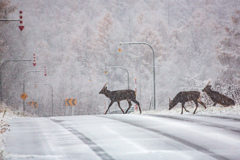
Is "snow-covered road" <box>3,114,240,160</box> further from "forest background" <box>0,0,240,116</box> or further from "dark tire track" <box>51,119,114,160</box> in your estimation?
"forest background" <box>0,0,240,116</box>

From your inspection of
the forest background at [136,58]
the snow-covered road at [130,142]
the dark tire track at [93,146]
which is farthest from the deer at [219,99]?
the forest background at [136,58]

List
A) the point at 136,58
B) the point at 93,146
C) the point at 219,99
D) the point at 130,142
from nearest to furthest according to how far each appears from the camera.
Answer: the point at 93,146
the point at 130,142
the point at 219,99
the point at 136,58

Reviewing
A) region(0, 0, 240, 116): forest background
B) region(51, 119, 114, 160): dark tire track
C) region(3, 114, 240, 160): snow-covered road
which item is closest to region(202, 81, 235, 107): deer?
region(3, 114, 240, 160): snow-covered road

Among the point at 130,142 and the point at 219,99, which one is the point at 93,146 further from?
the point at 219,99

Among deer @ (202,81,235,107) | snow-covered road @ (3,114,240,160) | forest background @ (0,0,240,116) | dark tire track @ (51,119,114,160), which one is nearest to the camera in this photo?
dark tire track @ (51,119,114,160)

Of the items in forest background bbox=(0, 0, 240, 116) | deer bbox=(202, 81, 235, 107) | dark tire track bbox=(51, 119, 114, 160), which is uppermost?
forest background bbox=(0, 0, 240, 116)

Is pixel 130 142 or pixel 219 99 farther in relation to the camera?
pixel 219 99

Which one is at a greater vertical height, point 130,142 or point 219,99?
point 219,99

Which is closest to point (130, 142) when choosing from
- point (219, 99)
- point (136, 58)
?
point (219, 99)

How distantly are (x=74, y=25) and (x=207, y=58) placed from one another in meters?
83.0

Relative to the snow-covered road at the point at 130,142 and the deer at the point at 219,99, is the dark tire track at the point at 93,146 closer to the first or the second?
the snow-covered road at the point at 130,142

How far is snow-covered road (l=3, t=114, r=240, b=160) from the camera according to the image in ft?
25.3

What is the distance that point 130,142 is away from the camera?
9.11m

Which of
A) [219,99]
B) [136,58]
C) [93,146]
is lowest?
[93,146]
